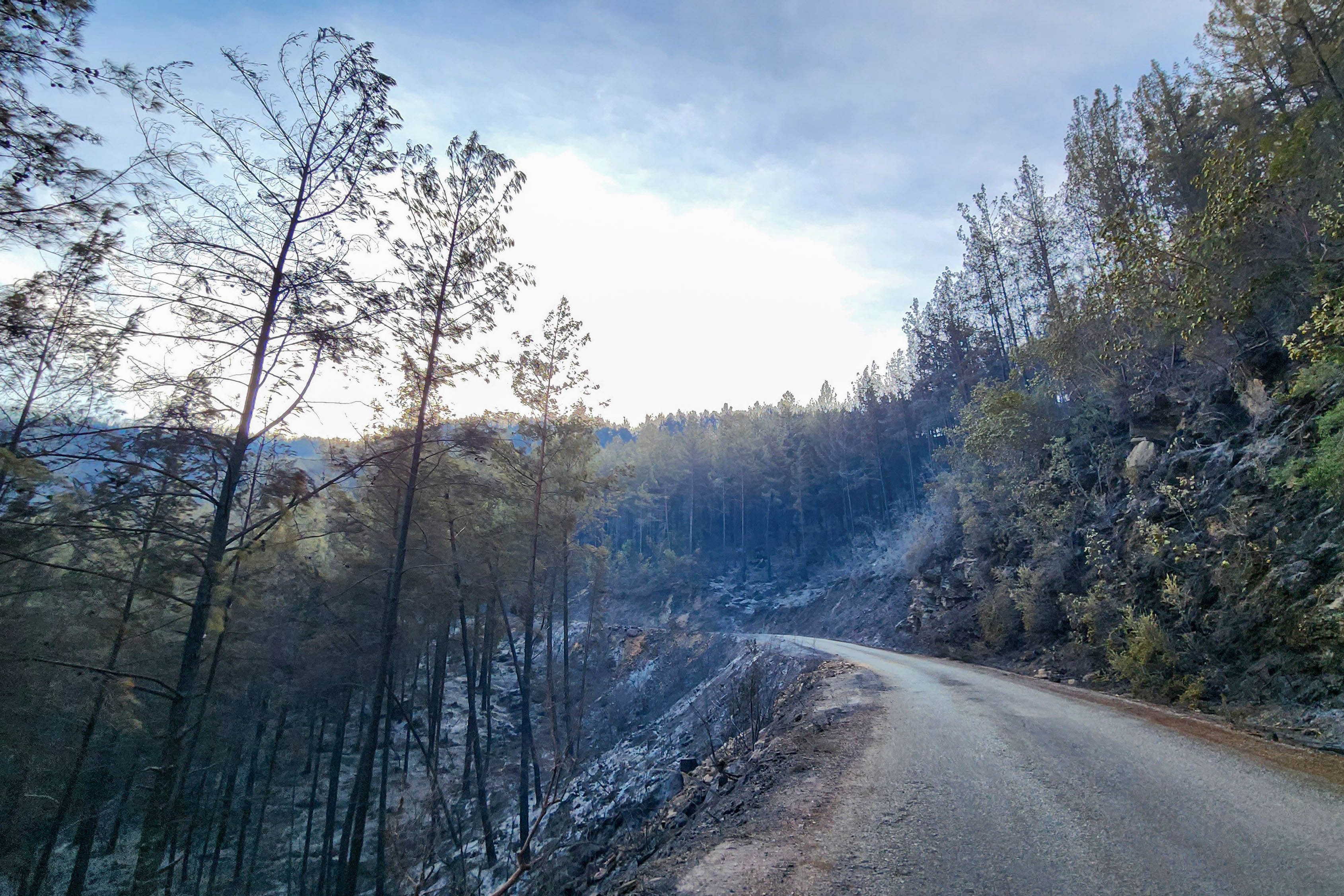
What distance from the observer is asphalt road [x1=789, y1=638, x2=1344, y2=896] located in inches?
132

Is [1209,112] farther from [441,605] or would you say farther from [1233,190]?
[441,605]

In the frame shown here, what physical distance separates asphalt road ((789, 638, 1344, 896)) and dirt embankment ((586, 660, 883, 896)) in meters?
0.24

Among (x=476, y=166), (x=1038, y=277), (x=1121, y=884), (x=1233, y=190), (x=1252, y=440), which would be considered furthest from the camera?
(x=1038, y=277)

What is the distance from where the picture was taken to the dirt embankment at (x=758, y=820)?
12.9ft

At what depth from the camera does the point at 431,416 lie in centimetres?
1045

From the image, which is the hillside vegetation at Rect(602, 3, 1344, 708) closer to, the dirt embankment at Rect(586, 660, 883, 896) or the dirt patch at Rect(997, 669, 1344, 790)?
the dirt patch at Rect(997, 669, 1344, 790)

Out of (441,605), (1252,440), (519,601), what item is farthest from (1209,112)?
(441,605)

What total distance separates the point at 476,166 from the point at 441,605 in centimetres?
1236

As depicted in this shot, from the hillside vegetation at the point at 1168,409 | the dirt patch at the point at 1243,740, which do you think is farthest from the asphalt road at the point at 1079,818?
the hillside vegetation at the point at 1168,409

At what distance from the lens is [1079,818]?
424 centimetres

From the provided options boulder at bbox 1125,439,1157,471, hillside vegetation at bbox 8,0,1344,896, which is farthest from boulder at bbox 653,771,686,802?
boulder at bbox 1125,439,1157,471

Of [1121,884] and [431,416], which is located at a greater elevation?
Answer: [431,416]

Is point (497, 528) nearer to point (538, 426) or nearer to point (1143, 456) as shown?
point (538, 426)

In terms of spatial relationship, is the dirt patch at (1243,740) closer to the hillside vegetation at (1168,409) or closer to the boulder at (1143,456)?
the hillside vegetation at (1168,409)
